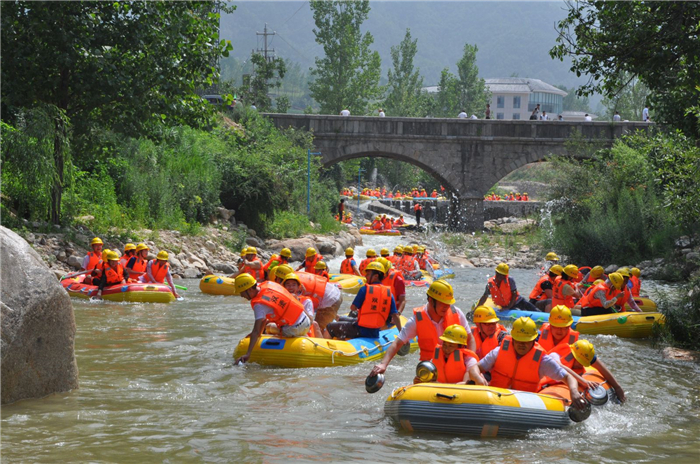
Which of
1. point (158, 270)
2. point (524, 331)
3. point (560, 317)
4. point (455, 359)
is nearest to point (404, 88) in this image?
point (158, 270)

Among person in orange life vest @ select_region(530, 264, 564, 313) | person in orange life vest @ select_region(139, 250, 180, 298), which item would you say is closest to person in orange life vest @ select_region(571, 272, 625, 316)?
person in orange life vest @ select_region(530, 264, 564, 313)

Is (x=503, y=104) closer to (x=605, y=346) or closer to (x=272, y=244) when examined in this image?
(x=272, y=244)

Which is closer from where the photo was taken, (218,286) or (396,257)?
(218,286)

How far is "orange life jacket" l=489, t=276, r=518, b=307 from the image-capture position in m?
13.4

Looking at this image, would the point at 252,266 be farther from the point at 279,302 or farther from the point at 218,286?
the point at 279,302

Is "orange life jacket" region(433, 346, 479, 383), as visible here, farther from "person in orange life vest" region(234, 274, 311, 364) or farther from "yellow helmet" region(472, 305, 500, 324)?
"person in orange life vest" region(234, 274, 311, 364)

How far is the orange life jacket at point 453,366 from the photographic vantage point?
24.9 ft

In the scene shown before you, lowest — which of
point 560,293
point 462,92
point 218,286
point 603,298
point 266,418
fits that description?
point 266,418

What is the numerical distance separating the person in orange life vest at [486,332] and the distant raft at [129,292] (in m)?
8.72

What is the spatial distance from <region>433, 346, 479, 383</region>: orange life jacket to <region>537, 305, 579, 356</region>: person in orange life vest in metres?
0.92

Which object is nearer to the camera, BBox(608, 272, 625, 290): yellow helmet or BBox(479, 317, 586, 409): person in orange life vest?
BBox(479, 317, 586, 409): person in orange life vest

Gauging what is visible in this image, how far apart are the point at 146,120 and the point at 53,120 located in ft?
7.34

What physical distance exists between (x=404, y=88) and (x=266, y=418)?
62.6 metres

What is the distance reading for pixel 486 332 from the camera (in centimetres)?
823
